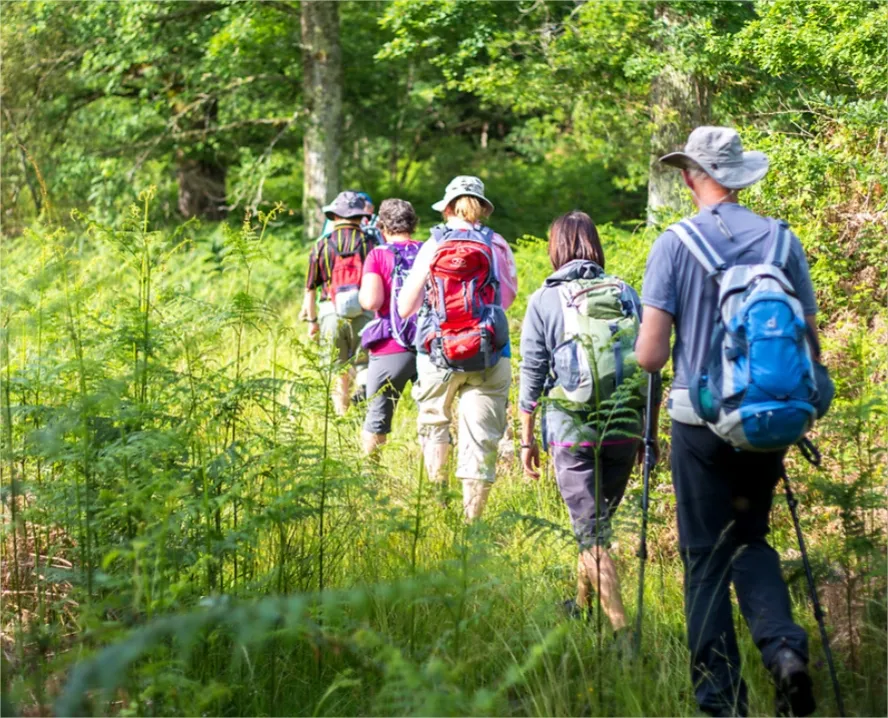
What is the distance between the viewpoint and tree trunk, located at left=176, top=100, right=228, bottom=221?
65.5 ft

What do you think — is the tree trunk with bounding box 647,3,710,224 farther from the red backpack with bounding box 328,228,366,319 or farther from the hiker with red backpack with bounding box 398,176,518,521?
the hiker with red backpack with bounding box 398,176,518,521

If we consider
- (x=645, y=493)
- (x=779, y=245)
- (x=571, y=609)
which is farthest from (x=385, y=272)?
(x=779, y=245)

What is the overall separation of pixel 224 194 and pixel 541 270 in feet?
38.1

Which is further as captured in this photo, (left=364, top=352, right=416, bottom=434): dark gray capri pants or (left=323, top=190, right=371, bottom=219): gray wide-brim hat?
(left=323, top=190, right=371, bottom=219): gray wide-brim hat

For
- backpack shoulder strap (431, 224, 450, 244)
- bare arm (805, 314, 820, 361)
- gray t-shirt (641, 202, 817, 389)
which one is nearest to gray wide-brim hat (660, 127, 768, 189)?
gray t-shirt (641, 202, 817, 389)

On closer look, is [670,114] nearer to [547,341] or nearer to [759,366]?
[547,341]

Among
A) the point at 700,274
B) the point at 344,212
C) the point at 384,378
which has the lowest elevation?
the point at 700,274

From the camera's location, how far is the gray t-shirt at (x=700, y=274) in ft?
11.5

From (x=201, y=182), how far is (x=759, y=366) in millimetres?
18364

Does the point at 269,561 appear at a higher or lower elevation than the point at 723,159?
lower

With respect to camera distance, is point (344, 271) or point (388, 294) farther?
point (344, 271)

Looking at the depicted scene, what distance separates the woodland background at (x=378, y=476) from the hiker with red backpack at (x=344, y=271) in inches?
25.3

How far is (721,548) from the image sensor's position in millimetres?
3617

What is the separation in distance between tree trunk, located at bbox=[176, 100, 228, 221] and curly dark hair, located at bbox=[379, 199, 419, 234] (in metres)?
13.3
